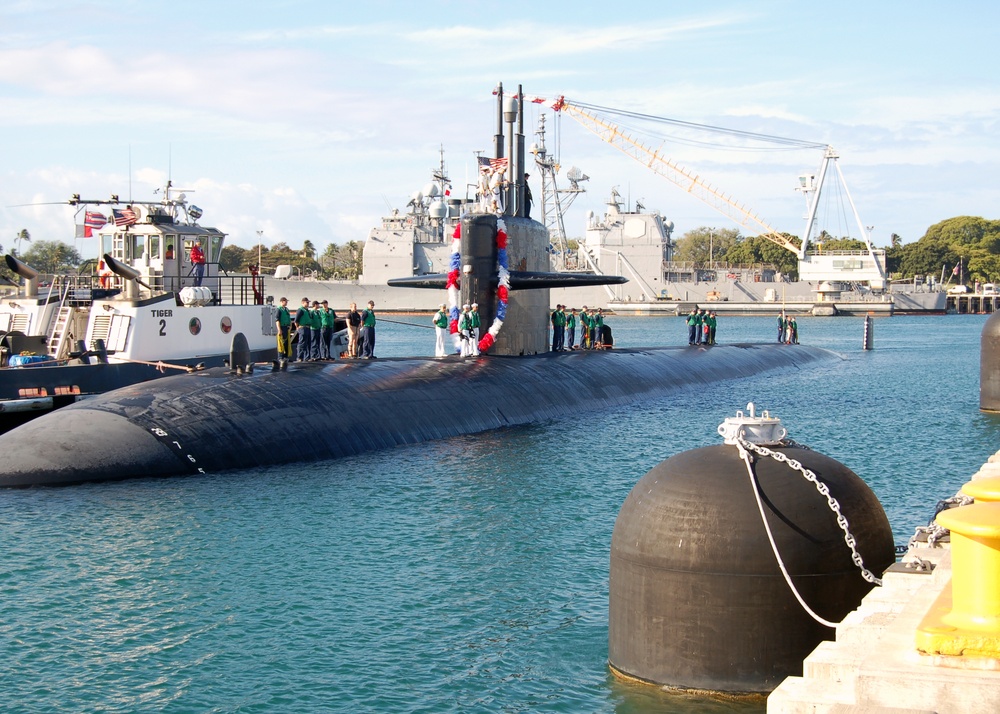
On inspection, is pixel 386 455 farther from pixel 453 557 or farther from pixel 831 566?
pixel 831 566

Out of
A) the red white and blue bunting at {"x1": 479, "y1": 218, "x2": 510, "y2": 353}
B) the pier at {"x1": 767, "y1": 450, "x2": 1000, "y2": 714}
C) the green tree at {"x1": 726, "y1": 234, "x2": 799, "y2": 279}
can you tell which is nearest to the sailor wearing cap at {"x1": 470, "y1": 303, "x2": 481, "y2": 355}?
the red white and blue bunting at {"x1": 479, "y1": 218, "x2": 510, "y2": 353}

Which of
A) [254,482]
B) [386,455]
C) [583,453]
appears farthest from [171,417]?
[583,453]

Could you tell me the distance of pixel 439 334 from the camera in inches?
929

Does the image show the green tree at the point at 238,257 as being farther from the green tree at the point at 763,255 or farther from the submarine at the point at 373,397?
the submarine at the point at 373,397

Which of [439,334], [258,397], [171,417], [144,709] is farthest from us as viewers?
[439,334]

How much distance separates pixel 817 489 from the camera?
6.55 m

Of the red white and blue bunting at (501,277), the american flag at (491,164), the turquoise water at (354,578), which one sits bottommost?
the turquoise water at (354,578)

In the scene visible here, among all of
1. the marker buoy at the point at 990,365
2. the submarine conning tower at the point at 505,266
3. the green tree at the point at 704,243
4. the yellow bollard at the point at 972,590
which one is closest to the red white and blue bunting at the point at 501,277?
the submarine conning tower at the point at 505,266

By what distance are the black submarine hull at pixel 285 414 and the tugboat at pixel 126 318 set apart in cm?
140

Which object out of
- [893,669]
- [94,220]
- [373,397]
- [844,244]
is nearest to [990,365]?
[373,397]

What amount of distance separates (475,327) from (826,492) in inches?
578

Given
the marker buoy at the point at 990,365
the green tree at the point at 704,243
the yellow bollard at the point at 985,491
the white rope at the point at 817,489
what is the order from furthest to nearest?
the green tree at the point at 704,243 < the marker buoy at the point at 990,365 < the white rope at the point at 817,489 < the yellow bollard at the point at 985,491

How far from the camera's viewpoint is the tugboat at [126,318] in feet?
61.4

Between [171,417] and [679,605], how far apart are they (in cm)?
946
